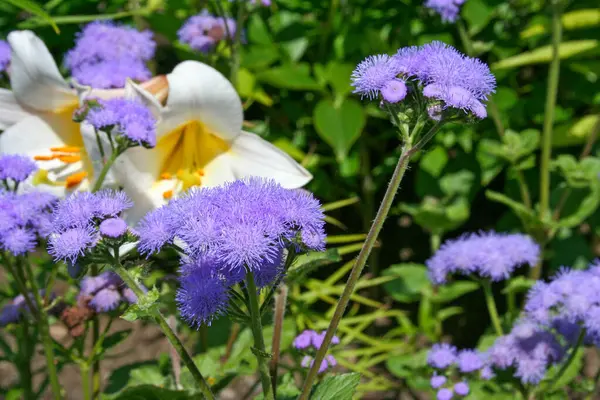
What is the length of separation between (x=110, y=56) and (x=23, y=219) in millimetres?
647

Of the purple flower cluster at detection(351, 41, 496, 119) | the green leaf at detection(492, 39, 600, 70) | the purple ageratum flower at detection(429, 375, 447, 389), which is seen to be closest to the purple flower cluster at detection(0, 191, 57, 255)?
the purple flower cluster at detection(351, 41, 496, 119)

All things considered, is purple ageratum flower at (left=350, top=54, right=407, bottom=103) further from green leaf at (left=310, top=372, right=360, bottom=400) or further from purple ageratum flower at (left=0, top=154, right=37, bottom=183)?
purple ageratum flower at (left=0, top=154, right=37, bottom=183)

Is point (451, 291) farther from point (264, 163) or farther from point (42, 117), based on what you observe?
point (42, 117)

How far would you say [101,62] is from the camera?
1767 mm

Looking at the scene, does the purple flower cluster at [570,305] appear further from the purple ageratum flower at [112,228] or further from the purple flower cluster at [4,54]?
the purple flower cluster at [4,54]

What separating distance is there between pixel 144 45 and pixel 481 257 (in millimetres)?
951

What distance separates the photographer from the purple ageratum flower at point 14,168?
4.29 ft

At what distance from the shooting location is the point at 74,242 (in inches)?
36.4

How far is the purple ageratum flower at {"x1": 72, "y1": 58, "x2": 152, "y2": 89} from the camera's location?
1.59 meters

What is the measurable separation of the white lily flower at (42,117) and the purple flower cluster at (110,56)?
8 cm

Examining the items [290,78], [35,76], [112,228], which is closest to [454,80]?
[112,228]

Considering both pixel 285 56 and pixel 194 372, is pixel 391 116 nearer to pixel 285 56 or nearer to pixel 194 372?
pixel 194 372

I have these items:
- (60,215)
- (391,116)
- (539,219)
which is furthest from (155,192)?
(539,219)

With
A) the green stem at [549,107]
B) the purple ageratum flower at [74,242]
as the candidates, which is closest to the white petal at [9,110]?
the purple ageratum flower at [74,242]
